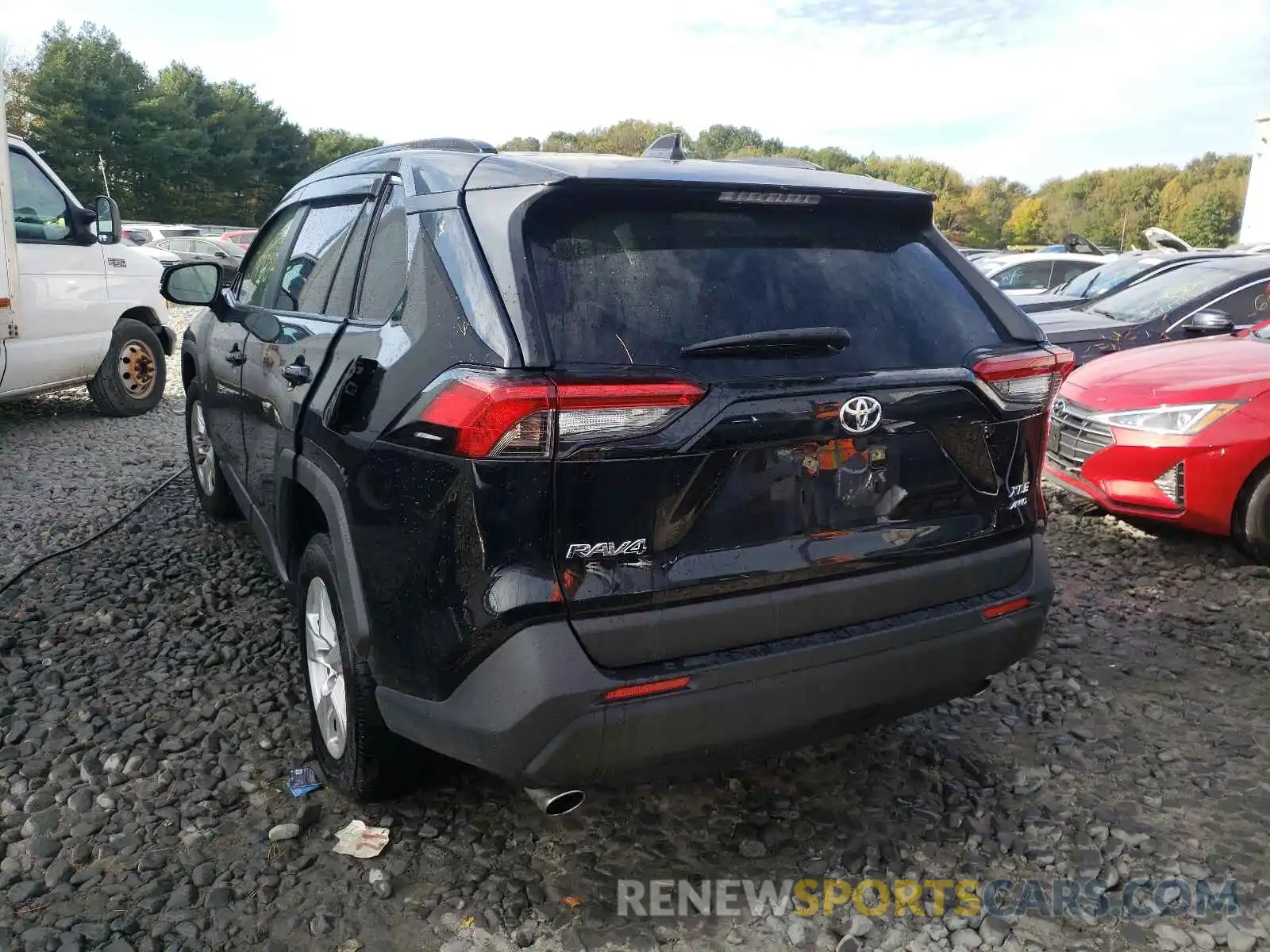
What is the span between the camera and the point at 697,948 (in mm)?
2311

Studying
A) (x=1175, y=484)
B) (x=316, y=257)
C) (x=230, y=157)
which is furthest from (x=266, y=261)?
(x=230, y=157)

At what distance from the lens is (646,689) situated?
208 cm

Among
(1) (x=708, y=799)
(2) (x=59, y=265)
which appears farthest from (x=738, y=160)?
(2) (x=59, y=265)

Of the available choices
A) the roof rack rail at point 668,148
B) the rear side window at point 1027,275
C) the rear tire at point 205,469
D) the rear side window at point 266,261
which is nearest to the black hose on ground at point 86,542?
the rear tire at point 205,469

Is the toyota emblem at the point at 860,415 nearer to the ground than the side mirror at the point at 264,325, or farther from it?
nearer to the ground

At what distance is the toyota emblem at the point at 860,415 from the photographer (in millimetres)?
2217

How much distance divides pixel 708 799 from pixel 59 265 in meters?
6.77

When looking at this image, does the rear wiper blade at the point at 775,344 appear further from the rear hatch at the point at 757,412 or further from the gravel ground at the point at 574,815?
the gravel ground at the point at 574,815

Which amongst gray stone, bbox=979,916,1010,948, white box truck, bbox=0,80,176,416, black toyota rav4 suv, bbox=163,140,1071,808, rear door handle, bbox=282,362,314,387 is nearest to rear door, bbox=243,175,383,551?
rear door handle, bbox=282,362,314,387

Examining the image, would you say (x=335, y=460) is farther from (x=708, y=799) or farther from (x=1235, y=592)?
(x=1235, y=592)

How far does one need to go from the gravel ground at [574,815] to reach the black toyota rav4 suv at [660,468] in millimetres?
346

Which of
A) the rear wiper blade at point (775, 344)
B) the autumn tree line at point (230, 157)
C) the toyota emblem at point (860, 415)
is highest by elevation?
the autumn tree line at point (230, 157)

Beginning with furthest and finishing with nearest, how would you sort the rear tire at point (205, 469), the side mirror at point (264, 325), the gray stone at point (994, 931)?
1. the rear tire at point (205, 469)
2. the side mirror at point (264, 325)
3. the gray stone at point (994, 931)

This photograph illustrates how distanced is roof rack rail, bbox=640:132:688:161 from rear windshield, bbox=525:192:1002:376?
0.67m
